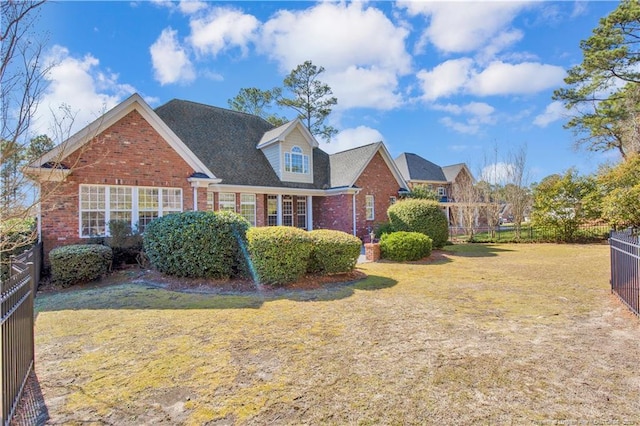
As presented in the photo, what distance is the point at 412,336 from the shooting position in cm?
505

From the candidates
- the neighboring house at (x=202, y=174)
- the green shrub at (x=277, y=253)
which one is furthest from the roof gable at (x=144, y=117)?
the green shrub at (x=277, y=253)

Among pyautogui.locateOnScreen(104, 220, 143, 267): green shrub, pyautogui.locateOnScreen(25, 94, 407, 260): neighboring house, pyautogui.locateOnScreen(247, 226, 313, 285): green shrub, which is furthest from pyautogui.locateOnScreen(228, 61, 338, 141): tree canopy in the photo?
pyautogui.locateOnScreen(247, 226, 313, 285): green shrub

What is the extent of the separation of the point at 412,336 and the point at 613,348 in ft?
8.61

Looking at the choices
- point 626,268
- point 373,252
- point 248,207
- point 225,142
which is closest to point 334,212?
point 248,207

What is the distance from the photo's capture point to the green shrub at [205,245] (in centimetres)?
904

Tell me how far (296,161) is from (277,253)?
1280cm

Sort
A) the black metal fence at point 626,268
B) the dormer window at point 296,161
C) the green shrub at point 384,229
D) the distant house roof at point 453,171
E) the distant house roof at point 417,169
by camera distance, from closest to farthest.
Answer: the black metal fence at point 626,268 < the green shrub at point 384,229 < the dormer window at point 296,161 < the distant house roof at point 417,169 < the distant house roof at point 453,171

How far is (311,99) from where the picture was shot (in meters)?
34.1

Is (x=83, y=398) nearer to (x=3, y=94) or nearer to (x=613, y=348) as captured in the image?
(x=3, y=94)

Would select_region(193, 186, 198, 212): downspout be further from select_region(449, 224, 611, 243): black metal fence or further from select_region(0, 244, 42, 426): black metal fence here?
select_region(449, 224, 611, 243): black metal fence

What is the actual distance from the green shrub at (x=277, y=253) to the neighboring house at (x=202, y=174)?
4.34 meters

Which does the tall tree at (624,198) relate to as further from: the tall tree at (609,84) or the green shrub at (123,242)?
the green shrub at (123,242)

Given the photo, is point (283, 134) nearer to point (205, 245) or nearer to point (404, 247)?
point (404, 247)

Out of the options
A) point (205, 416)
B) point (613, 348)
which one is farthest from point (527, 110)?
point (205, 416)
